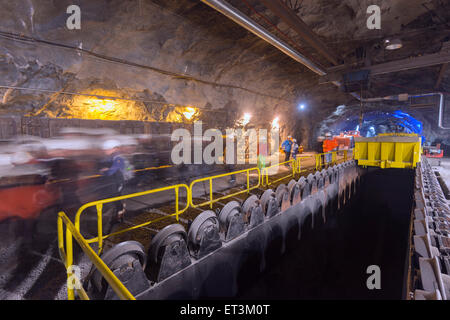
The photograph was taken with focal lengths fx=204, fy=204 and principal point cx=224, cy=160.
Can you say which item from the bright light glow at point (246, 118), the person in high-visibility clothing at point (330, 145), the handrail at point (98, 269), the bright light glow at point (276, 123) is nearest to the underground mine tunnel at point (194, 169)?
the handrail at point (98, 269)

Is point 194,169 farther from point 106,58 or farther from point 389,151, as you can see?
point 389,151

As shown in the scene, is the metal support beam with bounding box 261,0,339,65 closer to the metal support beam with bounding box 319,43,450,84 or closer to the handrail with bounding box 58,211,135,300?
the metal support beam with bounding box 319,43,450,84

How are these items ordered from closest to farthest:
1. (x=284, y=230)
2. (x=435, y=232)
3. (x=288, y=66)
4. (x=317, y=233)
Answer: (x=435, y=232) < (x=284, y=230) < (x=317, y=233) < (x=288, y=66)

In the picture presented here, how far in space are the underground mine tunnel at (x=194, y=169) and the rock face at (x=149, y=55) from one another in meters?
0.05

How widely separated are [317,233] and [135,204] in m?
5.94

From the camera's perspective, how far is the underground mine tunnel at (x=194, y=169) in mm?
3018

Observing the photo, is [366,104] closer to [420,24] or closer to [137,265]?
[420,24]

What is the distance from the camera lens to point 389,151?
9.73m

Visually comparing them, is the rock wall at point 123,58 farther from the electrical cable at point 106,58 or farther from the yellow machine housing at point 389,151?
the yellow machine housing at point 389,151

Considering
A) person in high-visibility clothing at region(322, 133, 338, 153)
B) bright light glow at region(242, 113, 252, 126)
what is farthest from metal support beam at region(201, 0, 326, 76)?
person in high-visibility clothing at region(322, 133, 338, 153)

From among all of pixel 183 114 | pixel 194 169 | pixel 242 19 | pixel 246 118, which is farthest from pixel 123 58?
pixel 246 118

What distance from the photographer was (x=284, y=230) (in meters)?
5.29

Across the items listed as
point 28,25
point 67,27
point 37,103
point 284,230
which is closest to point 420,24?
point 284,230

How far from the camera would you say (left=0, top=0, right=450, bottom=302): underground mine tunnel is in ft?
Answer: 9.90
